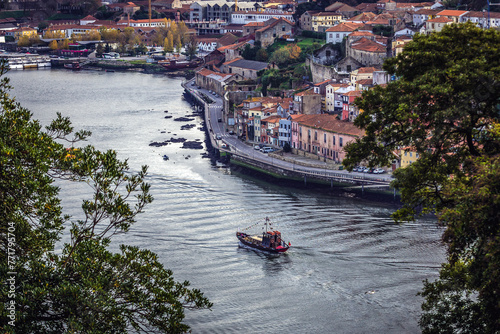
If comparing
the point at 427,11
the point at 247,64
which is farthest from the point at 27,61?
the point at 427,11

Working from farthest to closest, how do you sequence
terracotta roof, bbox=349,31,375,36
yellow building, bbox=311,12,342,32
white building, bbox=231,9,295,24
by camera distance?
white building, bbox=231,9,295,24 < yellow building, bbox=311,12,342,32 < terracotta roof, bbox=349,31,375,36

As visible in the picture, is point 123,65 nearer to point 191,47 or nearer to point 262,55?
point 191,47

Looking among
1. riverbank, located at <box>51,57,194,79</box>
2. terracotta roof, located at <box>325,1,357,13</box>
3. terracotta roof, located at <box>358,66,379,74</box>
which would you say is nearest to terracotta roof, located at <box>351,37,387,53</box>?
terracotta roof, located at <box>358,66,379,74</box>

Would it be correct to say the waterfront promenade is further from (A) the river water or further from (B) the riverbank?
(B) the riverbank

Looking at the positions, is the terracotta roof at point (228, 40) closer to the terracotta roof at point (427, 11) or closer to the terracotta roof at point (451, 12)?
the terracotta roof at point (427, 11)

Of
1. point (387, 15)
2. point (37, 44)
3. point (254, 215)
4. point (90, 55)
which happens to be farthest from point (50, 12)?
point (254, 215)

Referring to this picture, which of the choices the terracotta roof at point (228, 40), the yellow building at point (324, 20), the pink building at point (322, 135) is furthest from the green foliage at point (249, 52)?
the pink building at point (322, 135)

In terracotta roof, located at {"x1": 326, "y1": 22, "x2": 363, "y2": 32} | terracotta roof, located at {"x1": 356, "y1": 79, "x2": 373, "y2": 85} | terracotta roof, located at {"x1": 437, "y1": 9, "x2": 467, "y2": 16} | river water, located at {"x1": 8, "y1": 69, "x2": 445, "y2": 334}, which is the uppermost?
terracotta roof, located at {"x1": 437, "y1": 9, "x2": 467, "y2": 16}
